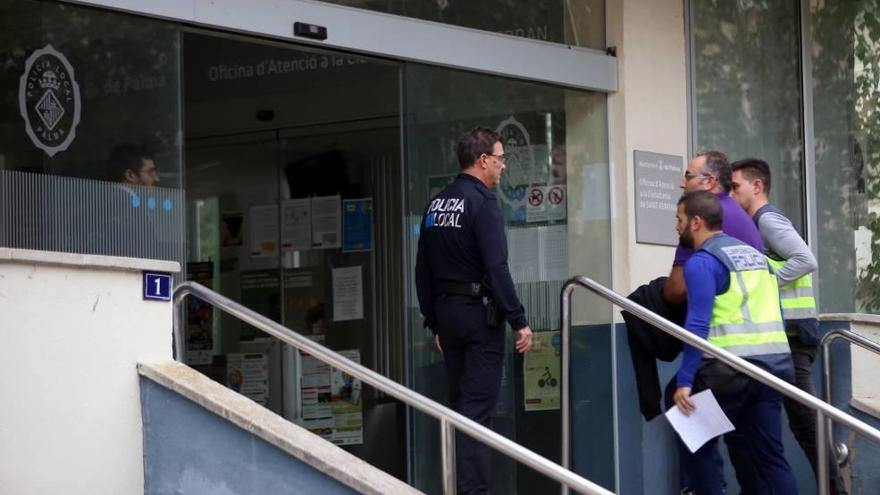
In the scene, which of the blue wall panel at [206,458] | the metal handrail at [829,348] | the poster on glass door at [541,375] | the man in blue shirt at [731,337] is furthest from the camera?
the poster on glass door at [541,375]

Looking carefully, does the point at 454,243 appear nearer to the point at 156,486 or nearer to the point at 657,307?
the point at 657,307

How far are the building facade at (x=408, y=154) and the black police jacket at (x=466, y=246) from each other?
3.99 feet

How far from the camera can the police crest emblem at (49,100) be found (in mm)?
6855

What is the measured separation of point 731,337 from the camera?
680 centimetres

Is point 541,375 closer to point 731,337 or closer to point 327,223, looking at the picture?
point 731,337

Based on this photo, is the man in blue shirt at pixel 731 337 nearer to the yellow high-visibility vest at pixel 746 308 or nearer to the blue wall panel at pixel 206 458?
the yellow high-visibility vest at pixel 746 308

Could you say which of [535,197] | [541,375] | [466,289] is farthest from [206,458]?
[535,197]

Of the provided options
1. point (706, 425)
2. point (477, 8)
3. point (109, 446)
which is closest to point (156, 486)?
point (109, 446)

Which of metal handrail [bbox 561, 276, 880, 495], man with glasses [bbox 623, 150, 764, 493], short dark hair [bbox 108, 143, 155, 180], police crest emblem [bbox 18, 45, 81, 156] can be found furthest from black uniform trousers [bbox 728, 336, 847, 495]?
police crest emblem [bbox 18, 45, 81, 156]

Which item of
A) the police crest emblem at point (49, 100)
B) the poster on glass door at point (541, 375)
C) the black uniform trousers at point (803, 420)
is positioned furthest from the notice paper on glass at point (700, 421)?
the police crest emblem at point (49, 100)

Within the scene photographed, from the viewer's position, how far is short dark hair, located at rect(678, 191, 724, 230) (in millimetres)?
6801

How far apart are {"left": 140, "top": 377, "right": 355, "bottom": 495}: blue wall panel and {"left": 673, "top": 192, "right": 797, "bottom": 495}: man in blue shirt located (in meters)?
1.94

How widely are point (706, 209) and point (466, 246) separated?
3.68 feet

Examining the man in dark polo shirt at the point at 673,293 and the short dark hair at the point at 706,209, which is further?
the man in dark polo shirt at the point at 673,293
